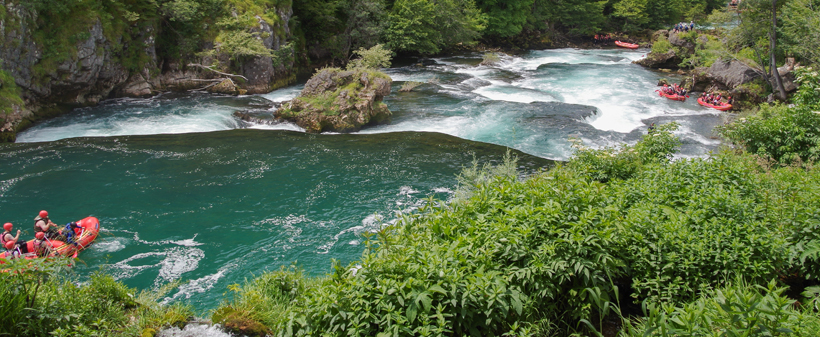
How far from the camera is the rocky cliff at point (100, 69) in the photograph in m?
18.7

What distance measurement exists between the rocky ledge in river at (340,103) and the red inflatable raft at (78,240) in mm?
10269

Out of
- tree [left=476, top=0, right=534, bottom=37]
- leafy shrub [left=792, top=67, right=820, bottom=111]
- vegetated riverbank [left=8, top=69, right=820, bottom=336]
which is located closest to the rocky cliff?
vegetated riverbank [left=8, top=69, right=820, bottom=336]

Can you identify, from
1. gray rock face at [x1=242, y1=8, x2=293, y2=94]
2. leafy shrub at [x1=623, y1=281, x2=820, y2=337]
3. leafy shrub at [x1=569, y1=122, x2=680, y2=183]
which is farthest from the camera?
gray rock face at [x1=242, y1=8, x2=293, y2=94]

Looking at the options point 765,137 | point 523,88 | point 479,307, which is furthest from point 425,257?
point 523,88

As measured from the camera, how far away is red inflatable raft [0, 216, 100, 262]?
1075 centimetres

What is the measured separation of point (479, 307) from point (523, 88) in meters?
25.4

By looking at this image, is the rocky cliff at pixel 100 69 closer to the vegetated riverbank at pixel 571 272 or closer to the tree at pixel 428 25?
the tree at pixel 428 25

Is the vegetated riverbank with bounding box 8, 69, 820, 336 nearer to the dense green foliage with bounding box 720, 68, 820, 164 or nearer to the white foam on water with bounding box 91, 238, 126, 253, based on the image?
the dense green foliage with bounding box 720, 68, 820, 164

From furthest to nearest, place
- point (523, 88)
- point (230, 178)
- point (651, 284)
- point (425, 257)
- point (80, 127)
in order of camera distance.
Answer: point (523, 88)
point (80, 127)
point (230, 178)
point (651, 284)
point (425, 257)

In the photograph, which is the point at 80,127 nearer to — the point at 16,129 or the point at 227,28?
the point at 16,129

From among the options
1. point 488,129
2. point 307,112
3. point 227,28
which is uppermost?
point 227,28

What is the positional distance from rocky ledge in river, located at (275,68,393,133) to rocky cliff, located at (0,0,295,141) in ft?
19.7

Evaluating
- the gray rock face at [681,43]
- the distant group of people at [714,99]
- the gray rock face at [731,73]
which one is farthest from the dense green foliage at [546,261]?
the gray rock face at [681,43]

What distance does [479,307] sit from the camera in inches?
177
